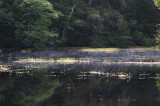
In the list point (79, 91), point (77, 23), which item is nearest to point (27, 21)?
point (77, 23)

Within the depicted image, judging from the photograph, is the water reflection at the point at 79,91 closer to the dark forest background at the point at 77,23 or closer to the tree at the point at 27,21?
the dark forest background at the point at 77,23

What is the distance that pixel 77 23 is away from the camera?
4397 cm

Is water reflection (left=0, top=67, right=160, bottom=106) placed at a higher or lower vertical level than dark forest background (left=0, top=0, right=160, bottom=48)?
lower

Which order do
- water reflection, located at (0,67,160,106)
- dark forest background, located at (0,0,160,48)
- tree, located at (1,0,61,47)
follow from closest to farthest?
1. water reflection, located at (0,67,160,106)
2. tree, located at (1,0,61,47)
3. dark forest background, located at (0,0,160,48)

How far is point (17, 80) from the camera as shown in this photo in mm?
10648

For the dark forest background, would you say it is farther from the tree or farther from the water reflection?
the water reflection

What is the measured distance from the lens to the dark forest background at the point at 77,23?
3681cm

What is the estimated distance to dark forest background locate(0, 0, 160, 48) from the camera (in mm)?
36812

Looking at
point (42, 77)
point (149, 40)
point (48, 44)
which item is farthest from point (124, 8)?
point (42, 77)

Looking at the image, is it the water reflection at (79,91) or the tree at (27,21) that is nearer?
the water reflection at (79,91)

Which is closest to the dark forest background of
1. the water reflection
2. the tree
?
the tree

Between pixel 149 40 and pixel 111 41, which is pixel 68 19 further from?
pixel 149 40

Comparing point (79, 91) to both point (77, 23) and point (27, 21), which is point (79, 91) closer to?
point (27, 21)

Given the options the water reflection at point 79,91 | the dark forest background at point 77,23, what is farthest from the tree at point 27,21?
the water reflection at point 79,91
